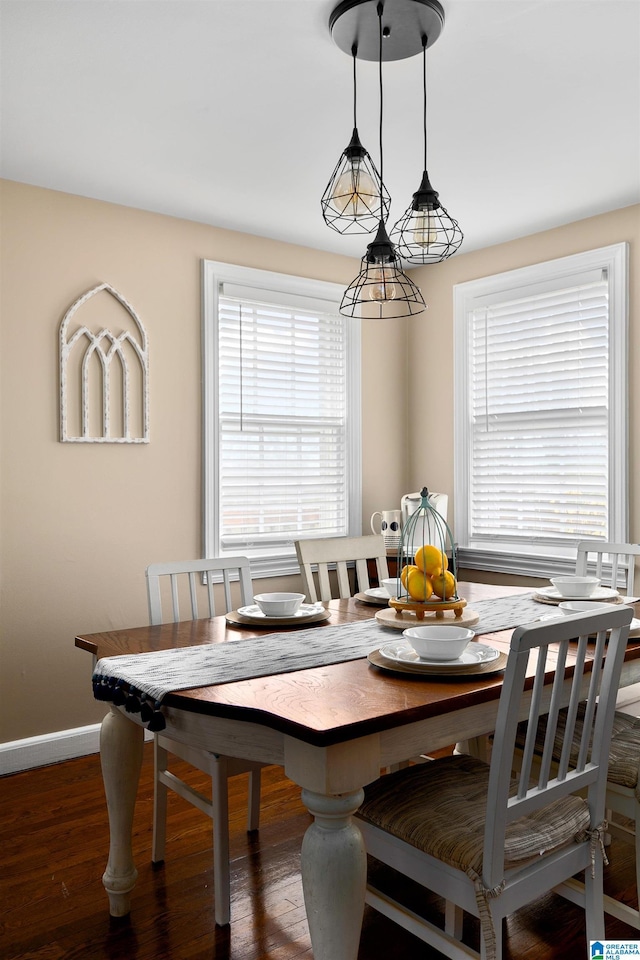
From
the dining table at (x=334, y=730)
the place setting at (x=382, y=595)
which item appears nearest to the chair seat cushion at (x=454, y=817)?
the dining table at (x=334, y=730)

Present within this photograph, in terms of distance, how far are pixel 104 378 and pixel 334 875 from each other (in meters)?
2.57

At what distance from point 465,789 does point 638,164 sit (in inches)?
105

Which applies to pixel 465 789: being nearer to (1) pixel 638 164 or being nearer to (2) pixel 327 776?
(2) pixel 327 776

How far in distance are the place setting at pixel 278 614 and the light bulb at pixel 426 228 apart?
1154 mm

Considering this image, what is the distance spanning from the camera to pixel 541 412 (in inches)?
158

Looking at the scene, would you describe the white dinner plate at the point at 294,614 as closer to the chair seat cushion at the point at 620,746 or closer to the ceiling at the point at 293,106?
the chair seat cushion at the point at 620,746

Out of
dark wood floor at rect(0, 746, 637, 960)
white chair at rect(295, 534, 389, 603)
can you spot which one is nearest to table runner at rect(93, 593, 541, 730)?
white chair at rect(295, 534, 389, 603)

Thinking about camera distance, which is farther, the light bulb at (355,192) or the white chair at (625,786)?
the light bulb at (355,192)

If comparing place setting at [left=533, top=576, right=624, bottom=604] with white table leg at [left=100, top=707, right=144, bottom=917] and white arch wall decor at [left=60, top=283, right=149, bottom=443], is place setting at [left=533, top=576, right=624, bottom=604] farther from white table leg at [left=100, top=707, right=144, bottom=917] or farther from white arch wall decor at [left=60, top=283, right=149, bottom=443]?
white arch wall decor at [left=60, top=283, right=149, bottom=443]

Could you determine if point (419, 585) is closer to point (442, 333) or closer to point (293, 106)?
point (293, 106)

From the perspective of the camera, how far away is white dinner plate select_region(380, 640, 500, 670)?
5.74 ft

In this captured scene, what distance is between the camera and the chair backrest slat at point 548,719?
148 cm

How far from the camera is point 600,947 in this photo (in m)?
1.78

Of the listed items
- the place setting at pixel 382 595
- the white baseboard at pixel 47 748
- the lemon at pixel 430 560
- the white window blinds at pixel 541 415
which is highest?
the white window blinds at pixel 541 415
